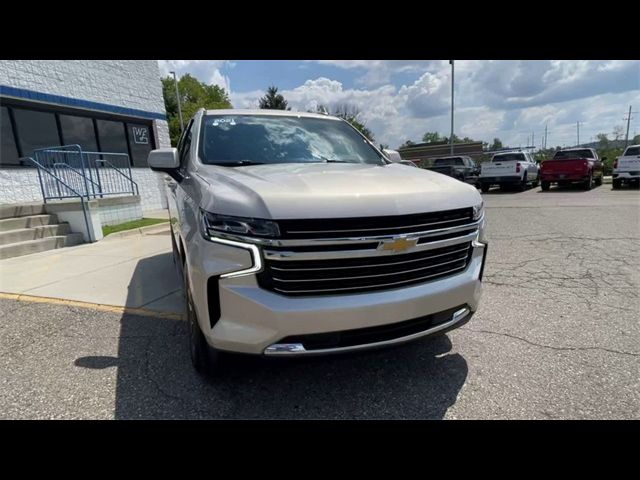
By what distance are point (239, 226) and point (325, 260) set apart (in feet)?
1.59

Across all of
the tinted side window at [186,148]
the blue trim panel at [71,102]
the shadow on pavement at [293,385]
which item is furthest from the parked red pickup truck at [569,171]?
the tinted side window at [186,148]

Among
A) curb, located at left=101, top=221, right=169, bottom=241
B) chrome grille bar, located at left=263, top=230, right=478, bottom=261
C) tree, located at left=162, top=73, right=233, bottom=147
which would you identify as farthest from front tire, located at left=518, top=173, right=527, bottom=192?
tree, located at left=162, top=73, right=233, bottom=147

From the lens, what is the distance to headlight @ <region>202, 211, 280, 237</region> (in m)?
1.91

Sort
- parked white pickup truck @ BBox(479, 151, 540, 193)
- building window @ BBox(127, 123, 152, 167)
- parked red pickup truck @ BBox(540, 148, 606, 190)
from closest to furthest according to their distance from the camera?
building window @ BBox(127, 123, 152, 167)
parked red pickup truck @ BBox(540, 148, 606, 190)
parked white pickup truck @ BBox(479, 151, 540, 193)

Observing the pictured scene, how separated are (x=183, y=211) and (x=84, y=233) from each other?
257 inches

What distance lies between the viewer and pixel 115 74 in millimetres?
11852

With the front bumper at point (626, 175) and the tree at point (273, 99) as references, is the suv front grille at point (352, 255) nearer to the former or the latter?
the front bumper at point (626, 175)

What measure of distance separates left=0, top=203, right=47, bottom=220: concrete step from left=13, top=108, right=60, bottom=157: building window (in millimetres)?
2667

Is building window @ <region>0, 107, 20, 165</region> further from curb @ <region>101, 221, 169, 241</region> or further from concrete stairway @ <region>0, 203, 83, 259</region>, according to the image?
curb @ <region>101, 221, 169, 241</region>

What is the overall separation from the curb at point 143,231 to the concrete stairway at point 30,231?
2.36ft

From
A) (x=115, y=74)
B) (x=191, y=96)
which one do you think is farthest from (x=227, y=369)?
(x=191, y=96)

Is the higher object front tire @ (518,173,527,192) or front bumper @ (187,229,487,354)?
front bumper @ (187,229,487,354)

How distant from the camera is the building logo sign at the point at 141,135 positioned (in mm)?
13056
